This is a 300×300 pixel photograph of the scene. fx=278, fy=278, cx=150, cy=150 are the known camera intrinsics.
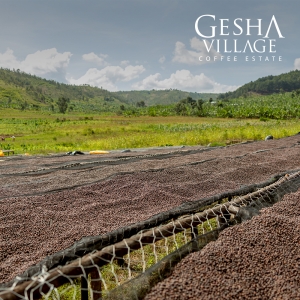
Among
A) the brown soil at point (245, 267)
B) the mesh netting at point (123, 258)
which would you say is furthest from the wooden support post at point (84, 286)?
the brown soil at point (245, 267)

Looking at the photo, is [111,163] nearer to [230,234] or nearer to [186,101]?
[230,234]

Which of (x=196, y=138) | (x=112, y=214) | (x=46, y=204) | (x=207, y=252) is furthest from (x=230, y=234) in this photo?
(x=196, y=138)

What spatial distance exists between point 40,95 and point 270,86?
90.1m

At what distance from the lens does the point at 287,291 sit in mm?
1543

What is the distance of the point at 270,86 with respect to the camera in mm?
116375

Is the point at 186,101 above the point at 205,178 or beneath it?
above

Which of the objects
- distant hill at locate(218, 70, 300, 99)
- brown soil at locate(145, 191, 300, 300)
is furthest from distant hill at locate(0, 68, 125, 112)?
brown soil at locate(145, 191, 300, 300)

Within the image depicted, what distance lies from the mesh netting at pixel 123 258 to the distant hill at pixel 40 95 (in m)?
55.4

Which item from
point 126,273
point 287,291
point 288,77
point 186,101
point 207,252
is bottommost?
point 126,273

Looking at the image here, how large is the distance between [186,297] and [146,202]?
1.96 m

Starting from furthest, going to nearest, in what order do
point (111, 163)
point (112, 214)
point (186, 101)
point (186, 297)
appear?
1. point (186, 101)
2. point (111, 163)
3. point (112, 214)
4. point (186, 297)

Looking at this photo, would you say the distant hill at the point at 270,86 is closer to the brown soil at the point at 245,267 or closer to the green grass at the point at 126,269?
the green grass at the point at 126,269

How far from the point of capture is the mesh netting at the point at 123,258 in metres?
1.49

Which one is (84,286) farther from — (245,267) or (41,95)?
(41,95)
